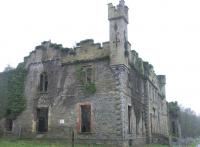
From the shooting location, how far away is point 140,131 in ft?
88.0

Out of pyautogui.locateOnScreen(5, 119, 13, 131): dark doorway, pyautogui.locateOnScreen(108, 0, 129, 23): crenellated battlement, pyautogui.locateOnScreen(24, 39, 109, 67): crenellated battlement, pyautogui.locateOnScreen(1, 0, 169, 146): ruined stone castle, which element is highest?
pyautogui.locateOnScreen(108, 0, 129, 23): crenellated battlement

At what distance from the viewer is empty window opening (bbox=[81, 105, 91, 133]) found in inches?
894

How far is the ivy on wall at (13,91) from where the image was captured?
2589cm

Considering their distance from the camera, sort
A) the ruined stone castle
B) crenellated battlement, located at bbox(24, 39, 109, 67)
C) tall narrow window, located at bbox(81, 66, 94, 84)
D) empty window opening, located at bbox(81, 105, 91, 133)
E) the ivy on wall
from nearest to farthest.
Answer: the ruined stone castle, empty window opening, located at bbox(81, 105, 91, 133), tall narrow window, located at bbox(81, 66, 94, 84), crenellated battlement, located at bbox(24, 39, 109, 67), the ivy on wall

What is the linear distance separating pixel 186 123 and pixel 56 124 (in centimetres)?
5868

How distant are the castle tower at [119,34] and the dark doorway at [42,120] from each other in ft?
25.8

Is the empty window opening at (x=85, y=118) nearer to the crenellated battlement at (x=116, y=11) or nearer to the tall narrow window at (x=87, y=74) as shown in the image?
the tall narrow window at (x=87, y=74)

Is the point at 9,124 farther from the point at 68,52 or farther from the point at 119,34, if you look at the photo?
the point at 119,34

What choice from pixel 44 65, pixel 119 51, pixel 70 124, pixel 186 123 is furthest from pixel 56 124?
pixel 186 123

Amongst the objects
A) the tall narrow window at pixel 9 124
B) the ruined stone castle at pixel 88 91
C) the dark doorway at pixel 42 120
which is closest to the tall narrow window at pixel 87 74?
the ruined stone castle at pixel 88 91

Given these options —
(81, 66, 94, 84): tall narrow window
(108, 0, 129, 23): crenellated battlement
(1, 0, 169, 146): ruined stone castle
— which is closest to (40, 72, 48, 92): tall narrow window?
(1, 0, 169, 146): ruined stone castle

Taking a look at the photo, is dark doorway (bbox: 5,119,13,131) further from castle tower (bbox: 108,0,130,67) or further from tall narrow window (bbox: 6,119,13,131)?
castle tower (bbox: 108,0,130,67)

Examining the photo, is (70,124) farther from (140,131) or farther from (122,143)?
(140,131)

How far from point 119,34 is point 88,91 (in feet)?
18.1
